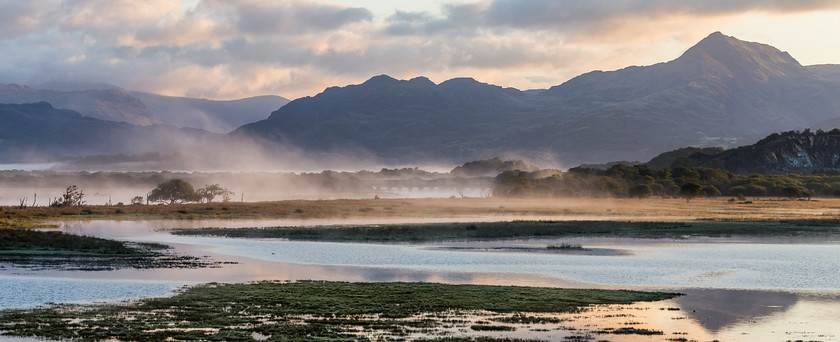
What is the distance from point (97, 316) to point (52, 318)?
5.32 ft

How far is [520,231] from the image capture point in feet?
272

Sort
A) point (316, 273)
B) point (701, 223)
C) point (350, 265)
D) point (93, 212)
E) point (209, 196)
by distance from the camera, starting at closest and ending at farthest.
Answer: point (316, 273) → point (350, 265) → point (701, 223) → point (93, 212) → point (209, 196)

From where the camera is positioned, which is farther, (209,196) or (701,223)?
(209,196)

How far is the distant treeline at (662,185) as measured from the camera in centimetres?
17000

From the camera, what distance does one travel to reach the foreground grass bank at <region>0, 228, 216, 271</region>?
49.3 metres

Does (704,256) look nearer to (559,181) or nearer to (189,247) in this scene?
(189,247)

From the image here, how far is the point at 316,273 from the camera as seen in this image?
156 feet

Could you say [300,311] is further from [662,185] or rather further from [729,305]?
[662,185]

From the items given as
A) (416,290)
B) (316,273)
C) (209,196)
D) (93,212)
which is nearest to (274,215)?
(93,212)

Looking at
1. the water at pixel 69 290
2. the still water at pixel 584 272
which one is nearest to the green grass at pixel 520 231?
the still water at pixel 584 272

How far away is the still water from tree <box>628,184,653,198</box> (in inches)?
3656

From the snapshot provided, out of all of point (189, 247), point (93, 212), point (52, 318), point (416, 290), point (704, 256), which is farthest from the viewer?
point (93, 212)

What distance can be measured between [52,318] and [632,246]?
50.3 meters

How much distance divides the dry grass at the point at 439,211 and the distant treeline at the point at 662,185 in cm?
2056
